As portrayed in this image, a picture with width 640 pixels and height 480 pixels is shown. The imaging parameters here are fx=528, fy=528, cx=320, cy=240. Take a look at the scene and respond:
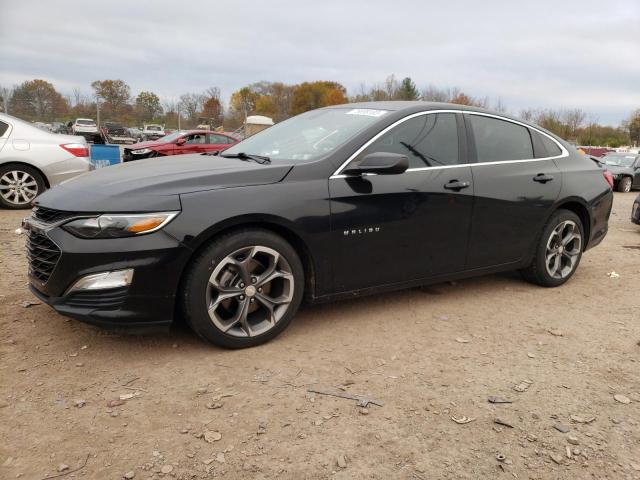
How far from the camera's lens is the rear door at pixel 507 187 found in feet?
13.4

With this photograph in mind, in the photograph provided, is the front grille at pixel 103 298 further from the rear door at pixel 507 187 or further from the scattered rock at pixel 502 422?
the rear door at pixel 507 187

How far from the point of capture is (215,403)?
2643mm

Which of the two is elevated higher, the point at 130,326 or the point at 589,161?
the point at 589,161

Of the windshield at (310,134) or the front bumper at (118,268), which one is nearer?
the front bumper at (118,268)

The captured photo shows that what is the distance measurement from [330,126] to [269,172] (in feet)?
2.80

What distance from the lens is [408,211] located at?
3.64 meters

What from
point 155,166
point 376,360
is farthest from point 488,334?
point 155,166

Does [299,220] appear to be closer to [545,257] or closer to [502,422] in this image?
[502,422]

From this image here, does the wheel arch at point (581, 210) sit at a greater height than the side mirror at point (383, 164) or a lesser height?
lesser

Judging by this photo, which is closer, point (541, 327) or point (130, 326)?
point (130, 326)

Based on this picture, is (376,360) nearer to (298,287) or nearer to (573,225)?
(298,287)

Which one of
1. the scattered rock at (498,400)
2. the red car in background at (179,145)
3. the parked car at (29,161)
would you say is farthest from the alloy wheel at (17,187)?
the scattered rock at (498,400)

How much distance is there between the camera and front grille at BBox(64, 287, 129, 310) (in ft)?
9.36

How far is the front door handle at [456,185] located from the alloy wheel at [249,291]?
4.55 feet
